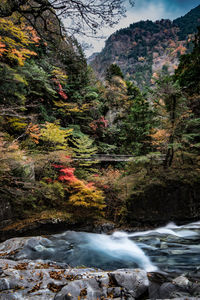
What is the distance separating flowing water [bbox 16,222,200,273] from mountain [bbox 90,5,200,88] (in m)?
66.5

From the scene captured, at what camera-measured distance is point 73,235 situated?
253 inches

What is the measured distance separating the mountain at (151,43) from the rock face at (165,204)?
210ft

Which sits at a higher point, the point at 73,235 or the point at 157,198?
the point at 157,198

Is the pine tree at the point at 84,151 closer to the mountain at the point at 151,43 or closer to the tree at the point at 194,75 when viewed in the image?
the tree at the point at 194,75

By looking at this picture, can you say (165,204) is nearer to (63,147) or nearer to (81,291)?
(63,147)

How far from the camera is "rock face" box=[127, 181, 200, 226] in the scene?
8.09 m

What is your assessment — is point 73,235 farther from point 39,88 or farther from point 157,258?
point 39,88

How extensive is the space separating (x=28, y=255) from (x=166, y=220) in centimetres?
665

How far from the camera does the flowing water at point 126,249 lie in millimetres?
4586

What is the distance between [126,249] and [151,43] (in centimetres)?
10090

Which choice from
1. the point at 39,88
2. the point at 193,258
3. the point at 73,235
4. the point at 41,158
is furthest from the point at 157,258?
the point at 39,88

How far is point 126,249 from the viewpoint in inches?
238

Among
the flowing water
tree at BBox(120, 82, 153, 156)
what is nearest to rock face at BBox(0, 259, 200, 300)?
the flowing water

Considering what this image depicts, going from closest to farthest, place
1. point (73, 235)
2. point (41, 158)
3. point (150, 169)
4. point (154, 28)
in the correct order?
point (73, 235) < point (41, 158) < point (150, 169) < point (154, 28)
